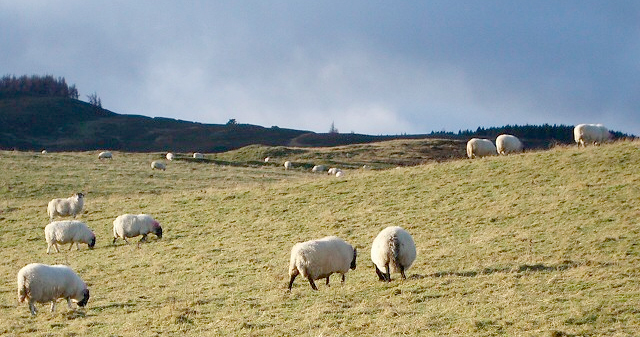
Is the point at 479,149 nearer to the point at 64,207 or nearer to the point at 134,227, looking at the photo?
the point at 134,227

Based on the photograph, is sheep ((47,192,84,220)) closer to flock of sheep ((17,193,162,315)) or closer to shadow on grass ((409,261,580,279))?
flock of sheep ((17,193,162,315))

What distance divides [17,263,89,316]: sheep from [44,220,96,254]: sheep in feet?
32.3

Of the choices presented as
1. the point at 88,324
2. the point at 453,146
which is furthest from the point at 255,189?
the point at 453,146

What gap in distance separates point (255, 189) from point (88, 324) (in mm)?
21716

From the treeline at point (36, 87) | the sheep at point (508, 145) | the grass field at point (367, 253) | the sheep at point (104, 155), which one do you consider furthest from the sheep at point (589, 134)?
the treeline at point (36, 87)

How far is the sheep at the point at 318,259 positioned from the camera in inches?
680

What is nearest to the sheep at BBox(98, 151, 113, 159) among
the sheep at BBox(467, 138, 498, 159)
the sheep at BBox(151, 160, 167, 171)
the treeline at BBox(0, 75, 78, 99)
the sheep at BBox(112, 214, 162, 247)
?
the sheep at BBox(151, 160, 167, 171)

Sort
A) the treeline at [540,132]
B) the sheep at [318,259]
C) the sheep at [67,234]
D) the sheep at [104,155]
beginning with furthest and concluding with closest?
the treeline at [540,132] → the sheep at [104,155] → the sheep at [67,234] → the sheep at [318,259]

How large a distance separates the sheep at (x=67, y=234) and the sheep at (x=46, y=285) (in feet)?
32.3

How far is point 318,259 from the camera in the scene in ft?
57.0

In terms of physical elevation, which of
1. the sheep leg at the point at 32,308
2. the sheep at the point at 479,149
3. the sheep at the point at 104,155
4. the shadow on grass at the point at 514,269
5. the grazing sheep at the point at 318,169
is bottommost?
the sheep leg at the point at 32,308

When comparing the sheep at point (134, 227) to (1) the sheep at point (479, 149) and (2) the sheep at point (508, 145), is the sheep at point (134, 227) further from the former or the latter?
(2) the sheep at point (508, 145)

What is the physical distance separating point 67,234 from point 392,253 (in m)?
14.2

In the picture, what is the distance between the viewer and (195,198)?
36406 mm
